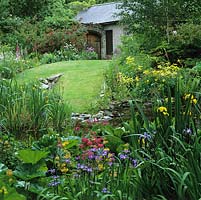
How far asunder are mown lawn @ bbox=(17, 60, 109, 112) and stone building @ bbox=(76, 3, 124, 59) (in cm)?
1141

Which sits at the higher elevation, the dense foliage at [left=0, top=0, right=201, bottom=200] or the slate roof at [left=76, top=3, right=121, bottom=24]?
the slate roof at [left=76, top=3, right=121, bottom=24]

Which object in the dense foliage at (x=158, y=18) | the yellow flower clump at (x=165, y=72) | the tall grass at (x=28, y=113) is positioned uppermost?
the dense foliage at (x=158, y=18)

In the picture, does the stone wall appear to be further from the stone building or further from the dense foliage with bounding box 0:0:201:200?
the dense foliage with bounding box 0:0:201:200

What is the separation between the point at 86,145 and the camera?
3816 millimetres

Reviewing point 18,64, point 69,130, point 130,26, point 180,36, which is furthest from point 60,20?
point 69,130

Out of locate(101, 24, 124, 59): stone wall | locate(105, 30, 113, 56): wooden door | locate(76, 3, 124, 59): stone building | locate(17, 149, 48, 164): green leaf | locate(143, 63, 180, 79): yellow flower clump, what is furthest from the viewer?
locate(105, 30, 113, 56): wooden door

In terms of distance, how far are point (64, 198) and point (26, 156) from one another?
696 mm

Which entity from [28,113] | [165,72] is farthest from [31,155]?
[165,72]

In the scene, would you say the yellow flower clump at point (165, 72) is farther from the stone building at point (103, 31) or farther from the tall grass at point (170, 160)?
the stone building at point (103, 31)

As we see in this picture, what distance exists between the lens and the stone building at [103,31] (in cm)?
2545

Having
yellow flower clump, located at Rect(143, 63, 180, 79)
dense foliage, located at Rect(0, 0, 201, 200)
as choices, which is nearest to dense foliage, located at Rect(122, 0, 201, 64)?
dense foliage, located at Rect(0, 0, 201, 200)

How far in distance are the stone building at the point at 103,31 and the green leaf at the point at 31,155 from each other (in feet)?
71.7

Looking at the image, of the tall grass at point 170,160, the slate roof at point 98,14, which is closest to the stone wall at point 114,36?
the slate roof at point 98,14

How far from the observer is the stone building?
83.5 ft
